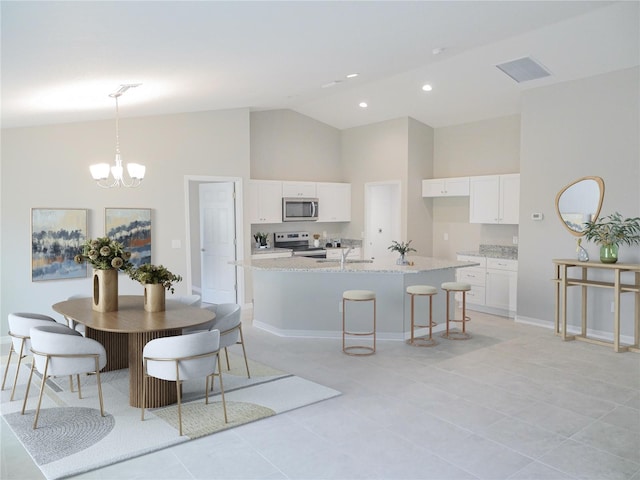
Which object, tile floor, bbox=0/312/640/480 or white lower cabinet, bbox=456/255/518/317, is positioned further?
white lower cabinet, bbox=456/255/518/317

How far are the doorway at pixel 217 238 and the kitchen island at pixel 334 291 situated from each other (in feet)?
5.08

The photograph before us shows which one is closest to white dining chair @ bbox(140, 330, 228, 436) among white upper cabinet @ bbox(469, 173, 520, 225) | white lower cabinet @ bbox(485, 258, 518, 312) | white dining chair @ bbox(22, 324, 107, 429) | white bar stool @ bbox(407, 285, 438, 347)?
white dining chair @ bbox(22, 324, 107, 429)

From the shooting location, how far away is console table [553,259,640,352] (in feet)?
17.6

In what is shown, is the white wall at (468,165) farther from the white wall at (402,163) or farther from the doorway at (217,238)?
the doorway at (217,238)

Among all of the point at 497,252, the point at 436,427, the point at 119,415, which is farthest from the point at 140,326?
the point at 497,252

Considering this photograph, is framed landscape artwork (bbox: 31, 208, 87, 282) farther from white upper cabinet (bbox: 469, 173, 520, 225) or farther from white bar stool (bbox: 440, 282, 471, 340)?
white upper cabinet (bbox: 469, 173, 520, 225)

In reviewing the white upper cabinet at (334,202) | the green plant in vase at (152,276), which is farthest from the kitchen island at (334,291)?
Answer: the white upper cabinet at (334,202)

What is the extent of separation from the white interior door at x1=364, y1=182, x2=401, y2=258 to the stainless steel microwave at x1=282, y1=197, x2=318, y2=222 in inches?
38.2

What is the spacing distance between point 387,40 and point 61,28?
283 cm

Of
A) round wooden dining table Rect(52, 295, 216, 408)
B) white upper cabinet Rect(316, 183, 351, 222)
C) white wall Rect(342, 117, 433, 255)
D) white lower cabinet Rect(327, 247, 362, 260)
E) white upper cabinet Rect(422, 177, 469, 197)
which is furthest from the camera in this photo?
white upper cabinet Rect(316, 183, 351, 222)

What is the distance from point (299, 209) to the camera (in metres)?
8.56

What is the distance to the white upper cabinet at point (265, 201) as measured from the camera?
26.0 feet

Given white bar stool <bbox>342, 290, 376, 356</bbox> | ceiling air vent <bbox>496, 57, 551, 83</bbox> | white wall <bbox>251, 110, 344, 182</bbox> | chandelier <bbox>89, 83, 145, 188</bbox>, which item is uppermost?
ceiling air vent <bbox>496, 57, 551, 83</bbox>

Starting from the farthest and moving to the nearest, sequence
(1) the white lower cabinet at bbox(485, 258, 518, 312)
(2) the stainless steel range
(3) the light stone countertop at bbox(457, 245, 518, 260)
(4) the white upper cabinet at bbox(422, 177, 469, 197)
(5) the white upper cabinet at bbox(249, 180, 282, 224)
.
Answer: (2) the stainless steel range → (5) the white upper cabinet at bbox(249, 180, 282, 224) → (4) the white upper cabinet at bbox(422, 177, 469, 197) → (3) the light stone countertop at bbox(457, 245, 518, 260) → (1) the white lower cabinet at bbox(485, 258, 518, 312)
